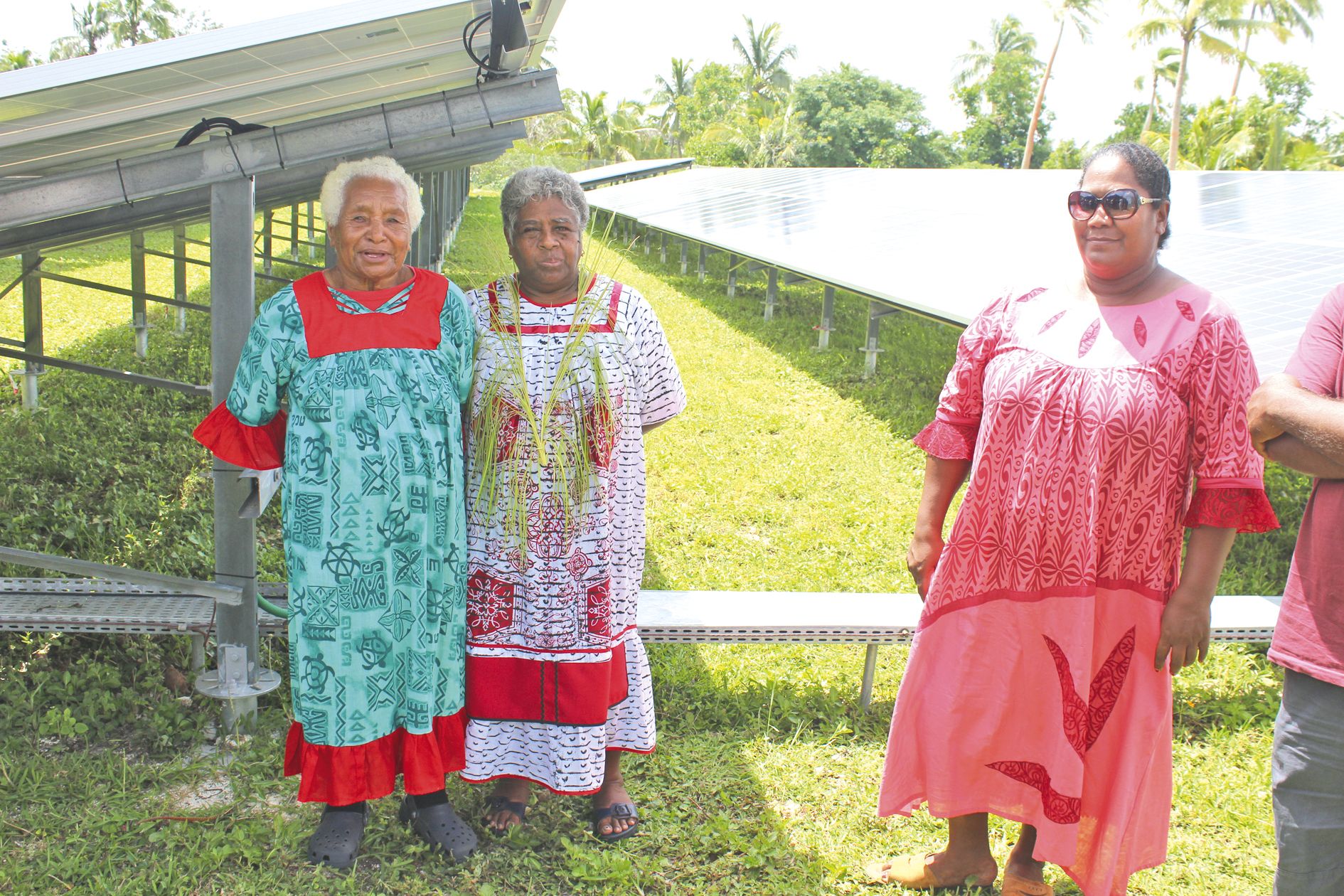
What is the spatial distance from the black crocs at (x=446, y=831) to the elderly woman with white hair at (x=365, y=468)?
171 mm

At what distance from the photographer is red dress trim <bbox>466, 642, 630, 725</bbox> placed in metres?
2.78

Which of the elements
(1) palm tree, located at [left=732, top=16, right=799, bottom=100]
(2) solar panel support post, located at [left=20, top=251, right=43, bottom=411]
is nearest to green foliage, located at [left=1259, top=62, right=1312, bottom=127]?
(1) palm tree, located at [left=732, top=16, right=799, bottom=100]

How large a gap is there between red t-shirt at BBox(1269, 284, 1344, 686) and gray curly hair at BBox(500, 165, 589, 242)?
165 cm

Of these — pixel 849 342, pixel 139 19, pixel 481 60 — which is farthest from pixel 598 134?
pixel 481 60

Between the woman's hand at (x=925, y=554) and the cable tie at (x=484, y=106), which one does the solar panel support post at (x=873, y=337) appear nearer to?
the cable tie at (x=484, y=106)

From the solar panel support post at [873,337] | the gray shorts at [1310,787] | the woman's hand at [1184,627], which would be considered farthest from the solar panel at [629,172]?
the gray shorts at [1310,787]

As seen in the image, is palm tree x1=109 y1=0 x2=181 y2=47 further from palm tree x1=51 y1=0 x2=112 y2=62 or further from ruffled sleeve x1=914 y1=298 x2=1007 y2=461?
ruffled sleeve x1=914 y1=298 x2=1007 y2=461

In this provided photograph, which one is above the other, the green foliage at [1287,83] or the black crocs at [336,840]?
the green foliage at [1287,83]

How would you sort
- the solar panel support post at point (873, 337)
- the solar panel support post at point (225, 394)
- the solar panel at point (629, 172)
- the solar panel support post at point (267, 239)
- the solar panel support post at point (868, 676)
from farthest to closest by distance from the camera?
1. the solar panel at point (629, 172)
2. the solar panel support post at point (267, 239)
3. the solar panel support post at point (873, 337)
4. the solar panel support post at point (868, 676)
5. the solar panel support post at point (225, 394)

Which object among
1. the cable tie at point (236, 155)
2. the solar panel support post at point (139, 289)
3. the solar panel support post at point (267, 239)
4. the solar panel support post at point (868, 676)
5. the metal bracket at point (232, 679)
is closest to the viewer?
the cable tie at point (236, 155)

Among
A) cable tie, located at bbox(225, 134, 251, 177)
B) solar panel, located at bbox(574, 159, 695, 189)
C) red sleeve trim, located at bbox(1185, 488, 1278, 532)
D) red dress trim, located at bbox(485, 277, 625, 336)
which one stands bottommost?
red sleeve trim, located at bbox(1185, 488, 1278, 532)

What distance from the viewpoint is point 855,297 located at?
14398 mm

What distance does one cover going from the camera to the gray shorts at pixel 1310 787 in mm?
2072

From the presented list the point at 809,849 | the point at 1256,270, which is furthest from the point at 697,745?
the point at 1256,270
